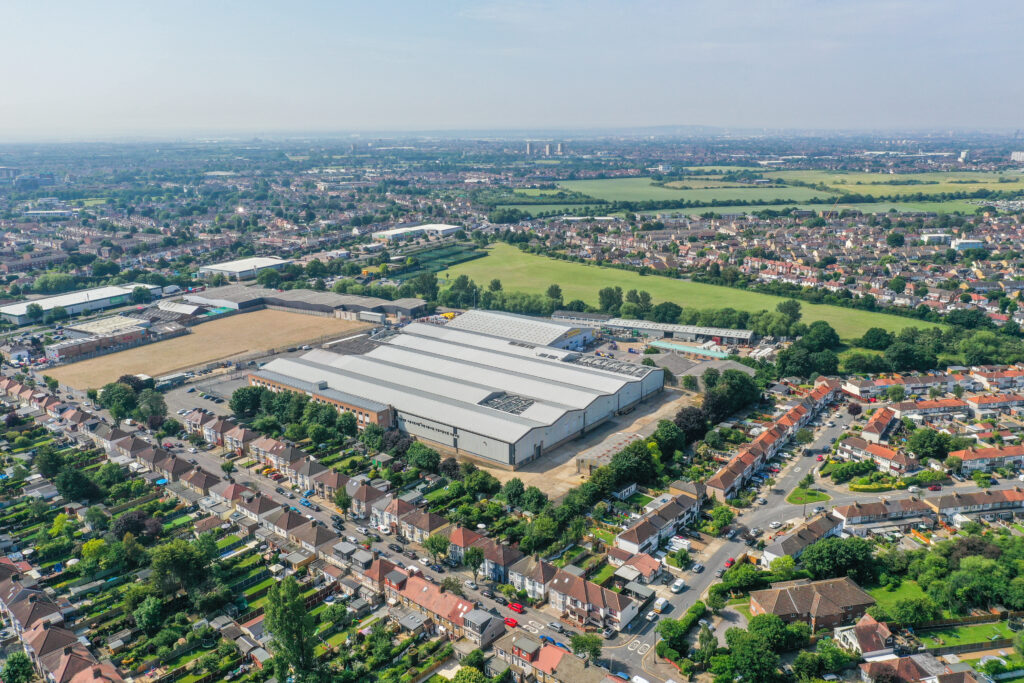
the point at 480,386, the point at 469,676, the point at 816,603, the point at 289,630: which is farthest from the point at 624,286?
the point at 289,630

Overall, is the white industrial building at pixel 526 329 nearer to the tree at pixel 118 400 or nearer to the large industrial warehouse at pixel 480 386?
the large industrial warehouse at pixel 480 386

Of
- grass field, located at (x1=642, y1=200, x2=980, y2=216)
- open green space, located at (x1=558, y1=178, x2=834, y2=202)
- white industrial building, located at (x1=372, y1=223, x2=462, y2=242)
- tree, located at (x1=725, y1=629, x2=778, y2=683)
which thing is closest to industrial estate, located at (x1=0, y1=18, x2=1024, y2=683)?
tree, located at (x1=725, y1=629, x2=778, y2=683)

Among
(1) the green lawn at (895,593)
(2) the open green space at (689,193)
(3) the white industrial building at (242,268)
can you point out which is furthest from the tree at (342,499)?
(2) the open green space at (689,193)

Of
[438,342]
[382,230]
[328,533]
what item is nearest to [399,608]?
[328,533]

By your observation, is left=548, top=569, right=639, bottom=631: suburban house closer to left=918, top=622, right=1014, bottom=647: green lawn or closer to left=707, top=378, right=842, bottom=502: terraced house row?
left=918, top=622, right=1014, bottom=647: green lawn

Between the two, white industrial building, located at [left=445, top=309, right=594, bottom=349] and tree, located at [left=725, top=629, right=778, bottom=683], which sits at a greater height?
white industrial building, located at [left=445, top=309, right=594, bottom=349]

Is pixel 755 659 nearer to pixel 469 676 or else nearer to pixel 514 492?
pixel 469 676

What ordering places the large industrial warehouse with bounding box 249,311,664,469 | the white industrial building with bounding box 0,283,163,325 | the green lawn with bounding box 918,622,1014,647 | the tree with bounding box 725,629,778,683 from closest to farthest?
the tree with bounding box 725,629,778,683
the green lawn with bounding box 918,622,1014,647
the large industrial warehouse with bounding box 249,311,664,469
the white industrial building with bounding box 0,283,163,325
